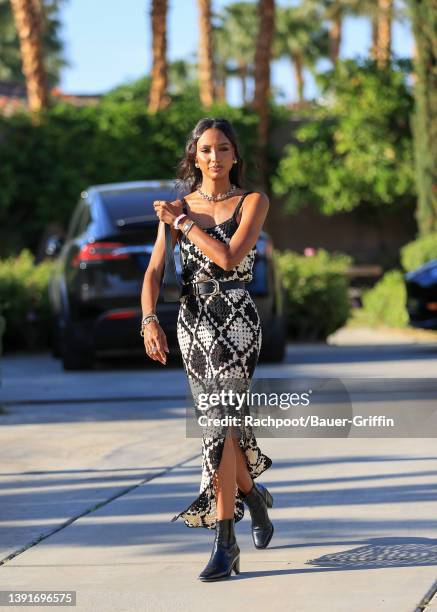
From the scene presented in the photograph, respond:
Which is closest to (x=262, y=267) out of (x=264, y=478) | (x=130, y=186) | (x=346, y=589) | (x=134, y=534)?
(x=130, y=186)

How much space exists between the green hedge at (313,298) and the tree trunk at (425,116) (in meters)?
6.98

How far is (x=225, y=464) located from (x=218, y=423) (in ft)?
0.53

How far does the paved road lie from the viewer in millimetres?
5160

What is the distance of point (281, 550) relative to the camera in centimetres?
579

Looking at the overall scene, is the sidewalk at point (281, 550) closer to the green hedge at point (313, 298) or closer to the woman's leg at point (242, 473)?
the woman's leg at point (242, 473)

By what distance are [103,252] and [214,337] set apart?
7180mm

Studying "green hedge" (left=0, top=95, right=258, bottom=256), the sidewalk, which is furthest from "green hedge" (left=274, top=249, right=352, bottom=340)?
"green hedge" (left=0, top=95, right=258, bottom=256)

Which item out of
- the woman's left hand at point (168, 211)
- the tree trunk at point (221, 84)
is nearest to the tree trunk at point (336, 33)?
the tree trunk at point (221, 84)

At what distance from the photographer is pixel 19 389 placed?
38.0 feet

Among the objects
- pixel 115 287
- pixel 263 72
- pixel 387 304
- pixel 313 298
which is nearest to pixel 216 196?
pixel 115 287

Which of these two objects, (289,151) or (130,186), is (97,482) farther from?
(289,151)

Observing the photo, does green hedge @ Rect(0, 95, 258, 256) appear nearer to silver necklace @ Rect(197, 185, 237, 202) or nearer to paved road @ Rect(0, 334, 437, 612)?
paved road @ Rect(0, 334, 437, 612)

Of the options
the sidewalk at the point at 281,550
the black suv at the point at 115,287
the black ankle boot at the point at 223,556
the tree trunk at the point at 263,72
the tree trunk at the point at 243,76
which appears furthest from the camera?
the tree trunk at the point at 243,76

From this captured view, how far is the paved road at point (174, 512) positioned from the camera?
5.16m
